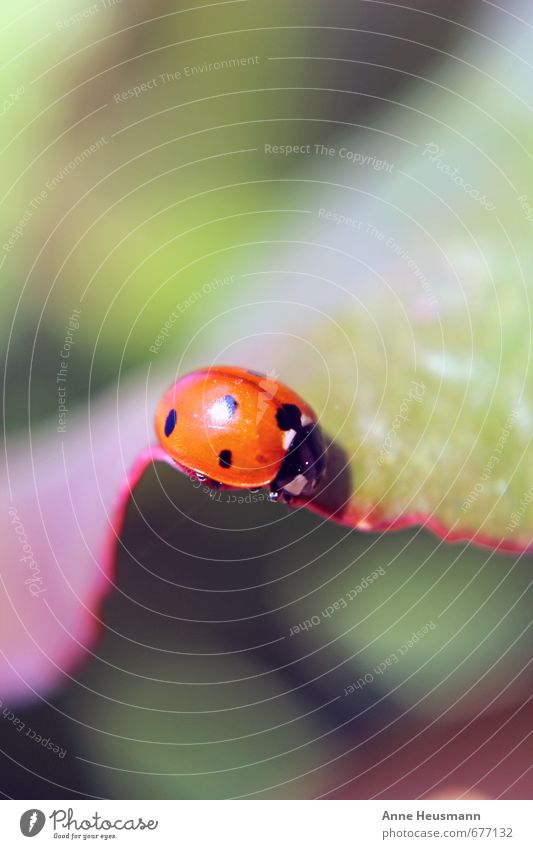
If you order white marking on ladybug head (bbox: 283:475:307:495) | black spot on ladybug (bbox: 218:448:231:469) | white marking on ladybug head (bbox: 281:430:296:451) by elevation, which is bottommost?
white marking on ladybug head (bbox: 283:475:307:495)

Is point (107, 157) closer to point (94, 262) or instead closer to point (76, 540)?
point (94, 262)

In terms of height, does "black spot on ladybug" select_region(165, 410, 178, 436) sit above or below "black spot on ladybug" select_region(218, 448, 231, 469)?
above

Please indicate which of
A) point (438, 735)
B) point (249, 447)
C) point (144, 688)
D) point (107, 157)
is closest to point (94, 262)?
point (107, 157)

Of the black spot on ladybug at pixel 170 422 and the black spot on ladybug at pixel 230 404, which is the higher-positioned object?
the black spot on ladybug at pixel 230 404

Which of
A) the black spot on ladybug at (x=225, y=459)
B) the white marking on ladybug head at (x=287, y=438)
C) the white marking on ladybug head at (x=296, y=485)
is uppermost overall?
the white marking on ladybug head at (x=287, y=438)
